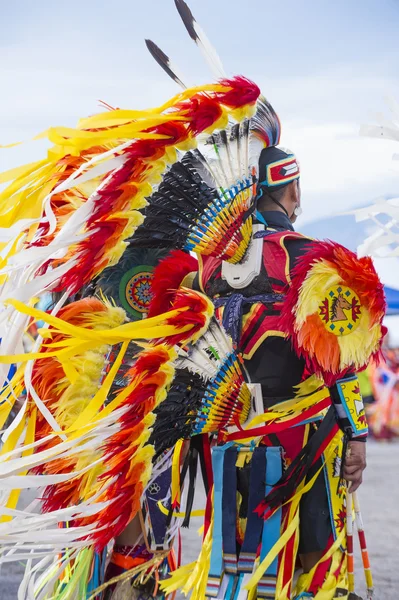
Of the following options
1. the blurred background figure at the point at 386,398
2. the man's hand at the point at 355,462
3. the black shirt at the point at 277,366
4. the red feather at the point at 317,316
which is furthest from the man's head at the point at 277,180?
the blurred background figure at the point at 386,398

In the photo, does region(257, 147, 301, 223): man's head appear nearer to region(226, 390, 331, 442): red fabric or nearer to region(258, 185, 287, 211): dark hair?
region(258, 185, 287, 211): dark hair

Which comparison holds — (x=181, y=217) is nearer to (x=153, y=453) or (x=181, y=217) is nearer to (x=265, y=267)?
(x=265, y=267)

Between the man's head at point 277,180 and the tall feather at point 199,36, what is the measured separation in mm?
382

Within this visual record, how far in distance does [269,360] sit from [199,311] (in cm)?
26

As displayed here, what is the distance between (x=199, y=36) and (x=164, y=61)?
0.58 ft

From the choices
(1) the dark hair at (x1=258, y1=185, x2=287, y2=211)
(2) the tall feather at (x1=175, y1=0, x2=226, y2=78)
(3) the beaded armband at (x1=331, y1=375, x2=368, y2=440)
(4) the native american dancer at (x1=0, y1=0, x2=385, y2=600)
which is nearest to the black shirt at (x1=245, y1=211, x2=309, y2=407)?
(4) the native american dancer at (x1=0, y1=0, x2=385, y2=600)

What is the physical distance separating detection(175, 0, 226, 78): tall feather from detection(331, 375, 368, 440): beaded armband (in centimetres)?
103

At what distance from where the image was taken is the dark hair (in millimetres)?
3031

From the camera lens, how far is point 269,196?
303 cm

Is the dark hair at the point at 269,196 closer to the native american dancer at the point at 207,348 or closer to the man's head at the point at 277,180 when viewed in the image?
the man's head at the point at 277,180

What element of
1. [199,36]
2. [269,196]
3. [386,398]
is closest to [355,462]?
[269,196]

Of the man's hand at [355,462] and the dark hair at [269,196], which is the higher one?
the dark hair at [269,196]

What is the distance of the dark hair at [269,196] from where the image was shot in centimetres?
303

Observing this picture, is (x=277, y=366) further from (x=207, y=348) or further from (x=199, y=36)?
(x=199, y=36)
